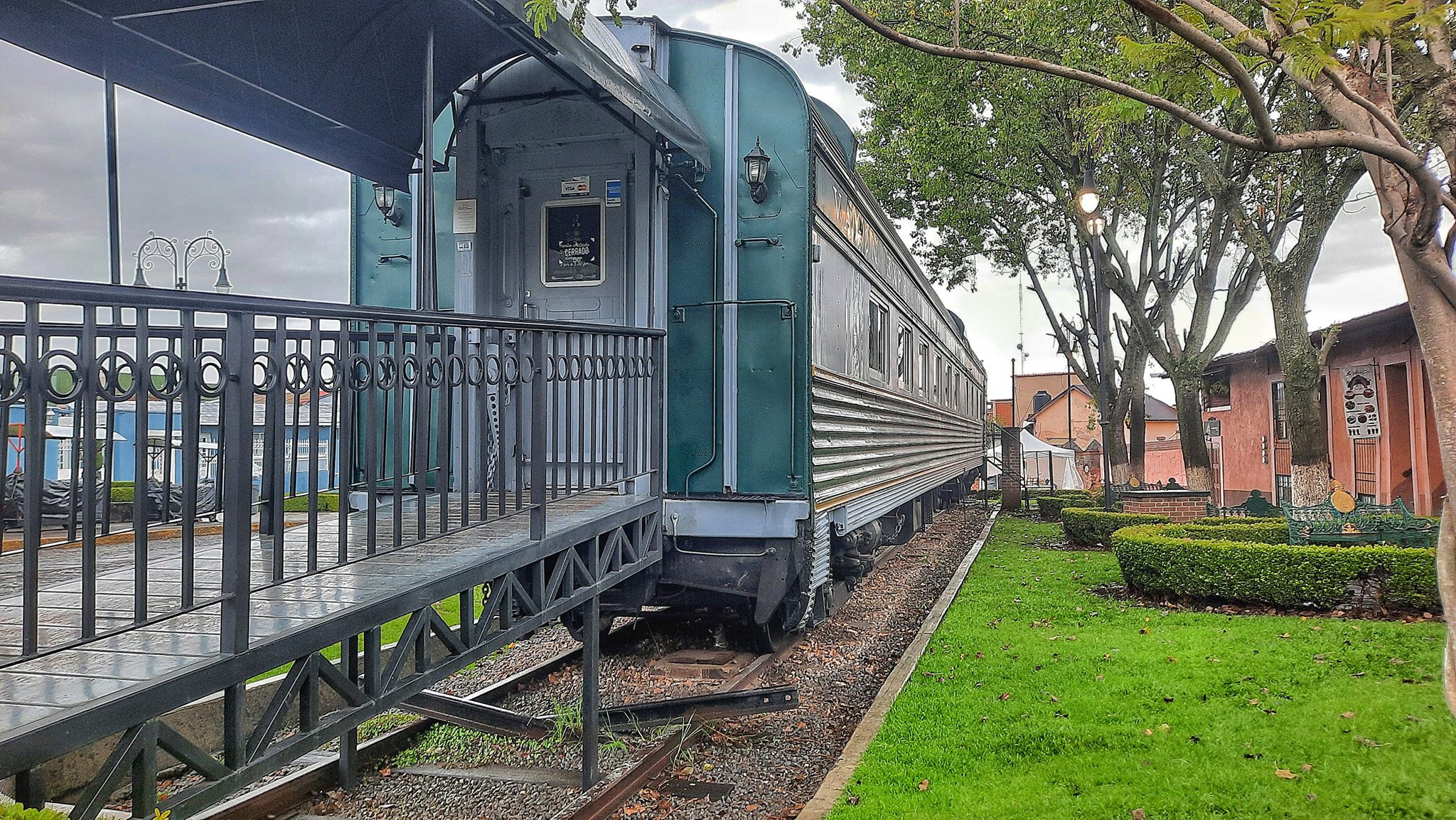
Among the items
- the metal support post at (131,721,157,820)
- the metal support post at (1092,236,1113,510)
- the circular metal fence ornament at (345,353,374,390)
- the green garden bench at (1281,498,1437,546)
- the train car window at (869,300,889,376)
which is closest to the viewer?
the metal support post at (131,721,157,820)

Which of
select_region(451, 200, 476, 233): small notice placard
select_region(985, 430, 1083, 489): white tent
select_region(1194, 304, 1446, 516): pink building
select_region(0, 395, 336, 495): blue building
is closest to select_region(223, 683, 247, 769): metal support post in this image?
select_region(0, 395, 336, 495): blue building

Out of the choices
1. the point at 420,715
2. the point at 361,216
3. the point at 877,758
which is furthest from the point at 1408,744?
the point at 361,216

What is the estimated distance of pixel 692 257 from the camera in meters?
5.67

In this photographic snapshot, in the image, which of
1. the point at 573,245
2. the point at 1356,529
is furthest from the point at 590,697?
the point at 1356,529

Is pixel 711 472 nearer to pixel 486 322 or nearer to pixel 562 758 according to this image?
pixel 562 758

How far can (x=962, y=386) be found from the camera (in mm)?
19203

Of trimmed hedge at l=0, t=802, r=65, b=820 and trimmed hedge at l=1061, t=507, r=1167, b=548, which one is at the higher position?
trimmed hedge at l=0, t=802, r=65, b=820

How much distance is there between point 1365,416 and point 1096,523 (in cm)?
451

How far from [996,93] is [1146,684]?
9898mm

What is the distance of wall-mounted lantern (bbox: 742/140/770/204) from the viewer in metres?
5.49

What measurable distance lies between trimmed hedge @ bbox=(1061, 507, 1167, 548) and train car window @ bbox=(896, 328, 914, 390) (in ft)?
12.1

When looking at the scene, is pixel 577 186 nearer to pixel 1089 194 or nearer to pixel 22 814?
pixel 22 814

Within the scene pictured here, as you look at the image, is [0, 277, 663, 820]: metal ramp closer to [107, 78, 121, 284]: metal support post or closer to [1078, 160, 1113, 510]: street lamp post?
[107, 78, 121, 284]: metal support post

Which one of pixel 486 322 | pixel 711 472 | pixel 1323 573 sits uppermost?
pixel 486 322
